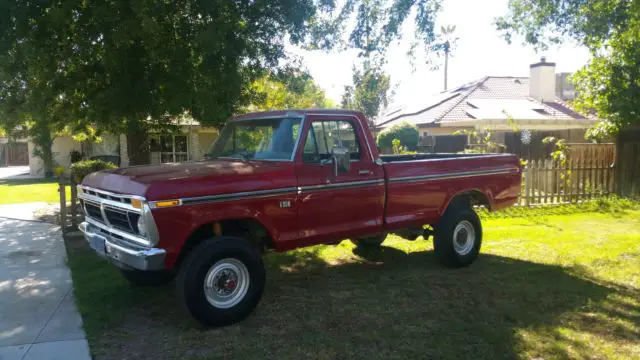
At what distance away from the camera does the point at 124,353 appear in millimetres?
4375

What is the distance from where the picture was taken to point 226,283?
489cm

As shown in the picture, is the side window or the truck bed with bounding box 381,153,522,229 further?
the truck bed with bounding box 381,153,522,229

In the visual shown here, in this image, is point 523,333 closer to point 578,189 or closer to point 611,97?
point 578,189

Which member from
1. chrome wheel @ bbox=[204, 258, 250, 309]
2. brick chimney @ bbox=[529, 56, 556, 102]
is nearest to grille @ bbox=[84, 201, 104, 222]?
chrome wheel @ bbox=[204, 258, 250, 309]

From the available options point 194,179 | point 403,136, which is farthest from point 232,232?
point 403,136

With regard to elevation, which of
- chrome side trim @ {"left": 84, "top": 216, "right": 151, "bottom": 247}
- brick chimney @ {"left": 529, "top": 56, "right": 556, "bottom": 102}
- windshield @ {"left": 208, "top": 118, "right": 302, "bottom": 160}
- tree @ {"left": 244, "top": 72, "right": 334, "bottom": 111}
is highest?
brick chimney @ {"left": 529, "top": 56, "right": 556, "bottom": 102}

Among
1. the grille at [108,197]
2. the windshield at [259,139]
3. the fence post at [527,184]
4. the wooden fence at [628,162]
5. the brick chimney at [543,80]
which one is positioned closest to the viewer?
Result: the grille at [108,197]

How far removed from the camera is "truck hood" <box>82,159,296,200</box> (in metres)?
4.46

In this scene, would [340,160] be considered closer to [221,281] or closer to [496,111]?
[221,281]

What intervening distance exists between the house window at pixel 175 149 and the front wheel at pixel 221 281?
693 inches

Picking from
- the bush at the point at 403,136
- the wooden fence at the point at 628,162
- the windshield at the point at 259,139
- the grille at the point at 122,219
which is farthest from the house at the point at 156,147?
the grille at the point at 122,219

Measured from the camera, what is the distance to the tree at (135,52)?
7.21 m

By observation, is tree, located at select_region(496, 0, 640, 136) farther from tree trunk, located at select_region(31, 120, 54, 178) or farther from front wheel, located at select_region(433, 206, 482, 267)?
tree trunk, located at select_region(31, 120, 54, 178)

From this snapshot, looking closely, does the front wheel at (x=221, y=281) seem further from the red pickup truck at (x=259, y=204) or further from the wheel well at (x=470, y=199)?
the wheel well at (x=470, y=199)
